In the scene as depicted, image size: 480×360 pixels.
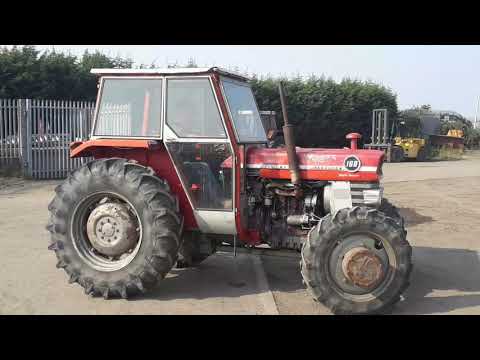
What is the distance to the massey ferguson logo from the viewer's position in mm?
5289

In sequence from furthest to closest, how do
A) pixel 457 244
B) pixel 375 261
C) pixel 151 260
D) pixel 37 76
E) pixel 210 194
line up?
pixel 37 76, pixel 457 244, pixel 210 194, pixel 151 260, pixel 375 261

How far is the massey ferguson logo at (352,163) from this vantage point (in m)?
5.29

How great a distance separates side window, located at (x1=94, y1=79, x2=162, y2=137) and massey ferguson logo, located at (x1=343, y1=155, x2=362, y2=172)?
2.02 metres

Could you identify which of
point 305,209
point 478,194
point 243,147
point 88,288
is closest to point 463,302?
point 305,209

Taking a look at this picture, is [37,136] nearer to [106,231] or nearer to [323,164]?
[106,231]

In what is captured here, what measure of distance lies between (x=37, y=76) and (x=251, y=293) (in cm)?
1610

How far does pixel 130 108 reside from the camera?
547 cm

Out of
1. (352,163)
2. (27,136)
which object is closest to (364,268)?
(352,163)

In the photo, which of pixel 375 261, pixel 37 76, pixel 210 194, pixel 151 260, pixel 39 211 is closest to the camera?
pixel 375 261

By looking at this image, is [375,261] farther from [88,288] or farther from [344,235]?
[88,288]

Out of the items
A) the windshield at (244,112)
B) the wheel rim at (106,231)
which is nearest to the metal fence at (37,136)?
the windshield at (244,112)

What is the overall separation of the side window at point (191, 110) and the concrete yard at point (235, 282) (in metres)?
1.73

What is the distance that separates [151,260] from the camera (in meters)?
5.07

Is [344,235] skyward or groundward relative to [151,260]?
skyward
